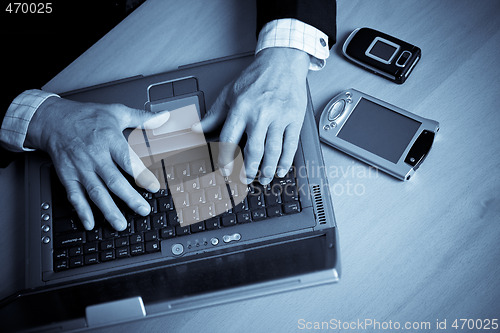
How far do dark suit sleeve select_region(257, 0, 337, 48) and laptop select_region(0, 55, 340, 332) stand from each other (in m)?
0.14

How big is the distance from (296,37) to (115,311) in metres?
0.52

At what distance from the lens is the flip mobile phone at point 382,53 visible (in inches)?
27.4

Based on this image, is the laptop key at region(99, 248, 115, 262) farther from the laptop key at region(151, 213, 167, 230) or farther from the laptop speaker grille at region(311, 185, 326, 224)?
the laptop speaker grille at region(311, 185, 326, 224)

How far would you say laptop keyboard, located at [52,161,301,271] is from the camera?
2.03 feet

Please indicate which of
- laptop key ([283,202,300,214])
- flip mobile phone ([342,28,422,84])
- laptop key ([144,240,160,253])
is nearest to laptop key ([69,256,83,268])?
laptop key ([144,240,160,253])

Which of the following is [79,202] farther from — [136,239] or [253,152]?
[253,152]

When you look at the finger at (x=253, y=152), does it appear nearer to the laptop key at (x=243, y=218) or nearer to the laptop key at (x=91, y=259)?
the laptop key at (x=243, y=218)

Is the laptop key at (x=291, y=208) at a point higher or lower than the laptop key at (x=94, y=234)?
higher

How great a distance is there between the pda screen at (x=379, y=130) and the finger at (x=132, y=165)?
0.32 m

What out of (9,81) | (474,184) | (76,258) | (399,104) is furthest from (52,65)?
(474,184)

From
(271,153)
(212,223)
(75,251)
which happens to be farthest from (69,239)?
(271,153)

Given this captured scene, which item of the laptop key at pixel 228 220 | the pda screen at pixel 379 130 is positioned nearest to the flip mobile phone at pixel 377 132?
the pda screen at pixel 379 130

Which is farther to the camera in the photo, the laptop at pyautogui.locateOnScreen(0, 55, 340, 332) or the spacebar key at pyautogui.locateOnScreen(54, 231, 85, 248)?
the spacebar key at pyautogui.locateOnScreen(54, 231, 85, 248)

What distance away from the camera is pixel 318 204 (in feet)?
2.02
